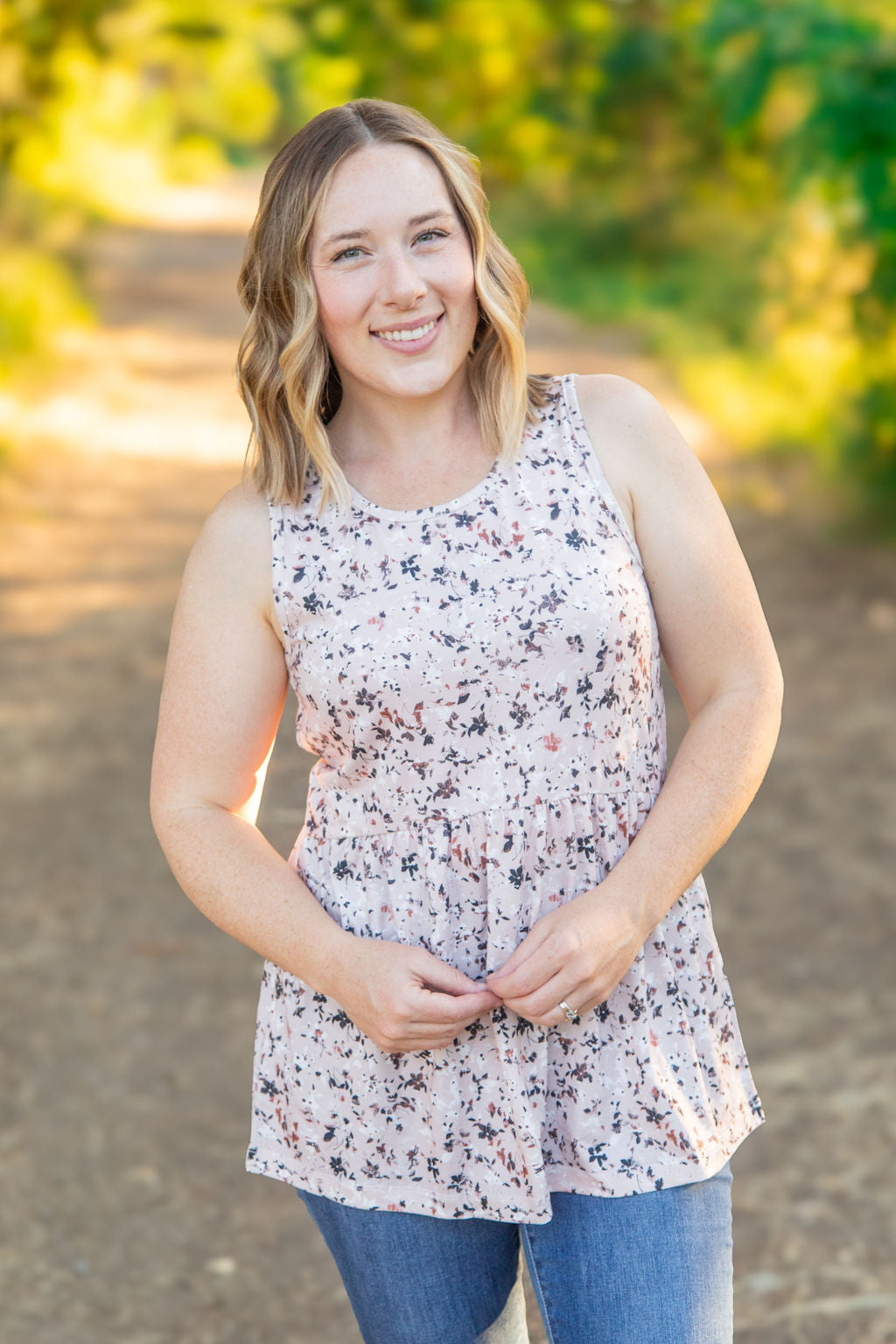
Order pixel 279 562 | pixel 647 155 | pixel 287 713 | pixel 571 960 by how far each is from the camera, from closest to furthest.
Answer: pixel 571 960 → pixel 279 562 → pixel 287 713 → pixel 647 155

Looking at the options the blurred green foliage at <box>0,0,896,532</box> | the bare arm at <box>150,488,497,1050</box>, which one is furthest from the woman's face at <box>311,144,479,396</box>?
the blurred green foliage at <box>0,0,896,532</box>

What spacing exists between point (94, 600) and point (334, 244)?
18.2ft

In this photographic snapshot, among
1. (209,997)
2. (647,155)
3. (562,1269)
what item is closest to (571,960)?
(562,1269)

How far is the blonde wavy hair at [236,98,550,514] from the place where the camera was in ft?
5.27

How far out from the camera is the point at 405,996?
59.0 inches

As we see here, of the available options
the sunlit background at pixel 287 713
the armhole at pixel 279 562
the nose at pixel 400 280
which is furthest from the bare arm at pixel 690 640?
the sunlit background at pixel 287 713

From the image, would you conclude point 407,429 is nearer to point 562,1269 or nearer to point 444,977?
point 444,977

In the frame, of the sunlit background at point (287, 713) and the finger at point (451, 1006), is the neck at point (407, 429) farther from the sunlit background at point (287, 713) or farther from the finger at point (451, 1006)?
the sunlit background at point (287, 713)

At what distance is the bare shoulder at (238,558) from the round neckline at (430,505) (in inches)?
4.3

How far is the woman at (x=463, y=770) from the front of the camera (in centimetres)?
156

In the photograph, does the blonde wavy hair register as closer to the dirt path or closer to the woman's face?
the woman's face

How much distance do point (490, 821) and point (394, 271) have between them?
605 millimetres

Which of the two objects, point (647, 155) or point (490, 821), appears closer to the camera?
point (490, 821)

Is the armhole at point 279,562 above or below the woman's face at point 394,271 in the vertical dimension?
below
